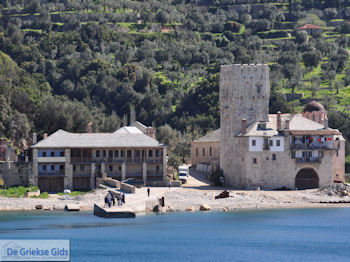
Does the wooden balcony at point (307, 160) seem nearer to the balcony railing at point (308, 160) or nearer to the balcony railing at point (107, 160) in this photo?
the balcony railing at point (308, 160)

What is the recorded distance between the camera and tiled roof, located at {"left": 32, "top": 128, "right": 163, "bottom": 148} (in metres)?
90.4

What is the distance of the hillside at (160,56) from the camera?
13050 centimetres

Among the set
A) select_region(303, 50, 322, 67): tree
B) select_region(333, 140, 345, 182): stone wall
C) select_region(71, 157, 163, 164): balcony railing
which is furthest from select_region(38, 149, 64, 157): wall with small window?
select_region(303, 50, 322, 67): tree

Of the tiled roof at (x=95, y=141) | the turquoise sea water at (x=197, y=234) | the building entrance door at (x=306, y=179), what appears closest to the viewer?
the turquoise sea water at (x=197, y=234)

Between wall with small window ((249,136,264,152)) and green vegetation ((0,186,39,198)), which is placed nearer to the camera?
green vegetation ((0,186,39,198))

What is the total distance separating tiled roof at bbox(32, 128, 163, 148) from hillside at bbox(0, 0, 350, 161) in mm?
13541

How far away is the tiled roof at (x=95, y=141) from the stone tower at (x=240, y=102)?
6561 mm

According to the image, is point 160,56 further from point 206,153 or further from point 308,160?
point 308,160

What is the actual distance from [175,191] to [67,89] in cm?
6434

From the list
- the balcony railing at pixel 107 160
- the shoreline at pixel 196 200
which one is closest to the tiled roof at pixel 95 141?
the balcony railing at pixel 107 160

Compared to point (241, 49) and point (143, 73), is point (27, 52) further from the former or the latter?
point (241, 49)

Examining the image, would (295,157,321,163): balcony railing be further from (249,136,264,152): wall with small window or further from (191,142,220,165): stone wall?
(191,142,220,165): stone wall

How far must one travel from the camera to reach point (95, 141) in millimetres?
91625

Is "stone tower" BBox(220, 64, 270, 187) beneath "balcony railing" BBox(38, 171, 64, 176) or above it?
above
